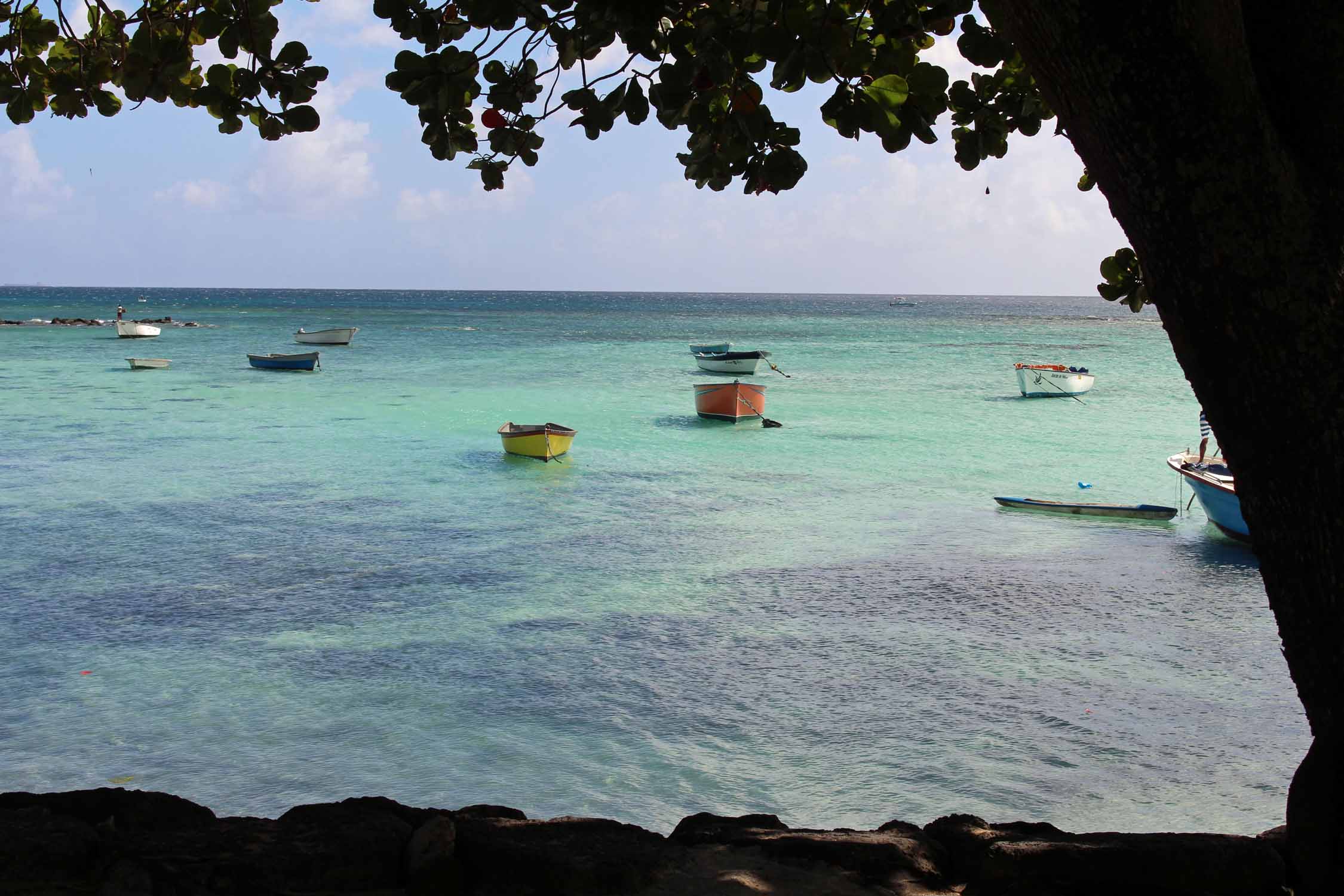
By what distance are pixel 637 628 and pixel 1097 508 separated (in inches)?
292

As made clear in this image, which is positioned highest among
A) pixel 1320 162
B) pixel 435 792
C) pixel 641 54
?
pixel 641 54

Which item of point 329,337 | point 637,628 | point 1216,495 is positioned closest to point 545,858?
point 637,628

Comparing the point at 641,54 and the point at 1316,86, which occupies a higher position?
the point at 641,54

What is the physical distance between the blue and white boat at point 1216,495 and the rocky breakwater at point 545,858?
1048cm

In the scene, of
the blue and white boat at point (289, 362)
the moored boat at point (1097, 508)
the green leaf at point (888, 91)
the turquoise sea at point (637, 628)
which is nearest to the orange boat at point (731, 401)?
the turquoise sea at point (637, 628)

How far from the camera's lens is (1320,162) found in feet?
7.11

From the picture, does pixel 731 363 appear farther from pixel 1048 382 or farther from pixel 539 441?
pixel 539 441

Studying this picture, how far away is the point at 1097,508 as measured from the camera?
1464 cm

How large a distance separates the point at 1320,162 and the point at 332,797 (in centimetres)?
617

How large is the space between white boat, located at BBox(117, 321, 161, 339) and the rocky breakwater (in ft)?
174

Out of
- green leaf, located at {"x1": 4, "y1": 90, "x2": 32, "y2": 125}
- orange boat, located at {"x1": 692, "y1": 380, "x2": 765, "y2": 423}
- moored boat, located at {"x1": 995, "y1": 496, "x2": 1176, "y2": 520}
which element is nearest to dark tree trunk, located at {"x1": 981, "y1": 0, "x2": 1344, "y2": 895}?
green leaf, located at {"x1": 4, "y1": 90, "x2": 32, "y2": 125}

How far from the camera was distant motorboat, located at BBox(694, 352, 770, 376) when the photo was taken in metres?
37.1

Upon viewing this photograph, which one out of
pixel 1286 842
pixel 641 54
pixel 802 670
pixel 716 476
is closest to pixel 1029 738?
pixel 802 670

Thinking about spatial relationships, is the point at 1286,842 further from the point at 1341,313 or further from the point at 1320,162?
the point at 1320,162
